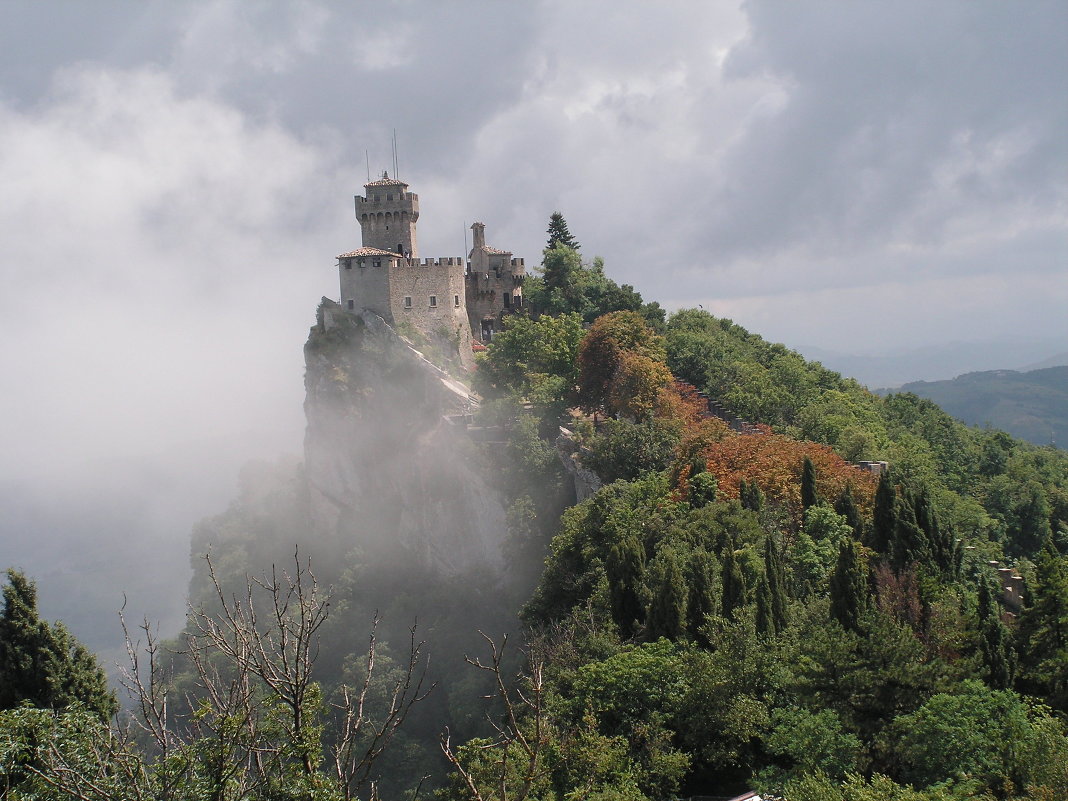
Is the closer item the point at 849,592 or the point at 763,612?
the point at 849,592

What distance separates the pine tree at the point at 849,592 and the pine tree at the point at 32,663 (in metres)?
16.3

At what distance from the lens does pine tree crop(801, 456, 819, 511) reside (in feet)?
104

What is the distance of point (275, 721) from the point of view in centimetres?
1256

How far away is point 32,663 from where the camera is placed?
67.4 ft

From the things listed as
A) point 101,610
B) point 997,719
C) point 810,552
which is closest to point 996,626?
point 997,719

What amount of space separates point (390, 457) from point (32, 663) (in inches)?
1584

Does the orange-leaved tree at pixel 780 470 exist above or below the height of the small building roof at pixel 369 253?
below

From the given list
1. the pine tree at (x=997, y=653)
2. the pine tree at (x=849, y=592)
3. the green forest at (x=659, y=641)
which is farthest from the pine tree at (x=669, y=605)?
the pine tree at (x=997, y=653)

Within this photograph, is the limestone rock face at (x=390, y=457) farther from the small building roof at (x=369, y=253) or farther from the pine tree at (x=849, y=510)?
the pine tree at (x=849, y=510)

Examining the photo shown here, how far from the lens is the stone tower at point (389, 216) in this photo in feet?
201

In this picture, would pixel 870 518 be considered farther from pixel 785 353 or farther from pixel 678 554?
pixel 785 353

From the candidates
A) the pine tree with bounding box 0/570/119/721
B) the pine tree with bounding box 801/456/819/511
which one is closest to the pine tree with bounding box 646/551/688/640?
the pine tree with bounding box 801/456/819/511

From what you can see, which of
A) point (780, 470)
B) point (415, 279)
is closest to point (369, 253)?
point (415, 279)

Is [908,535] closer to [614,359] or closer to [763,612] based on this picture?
[763,612]
